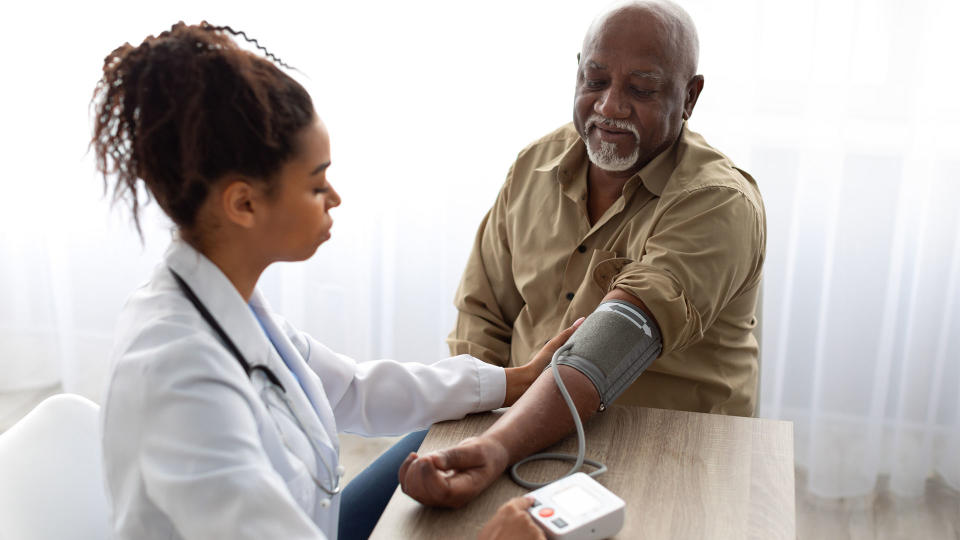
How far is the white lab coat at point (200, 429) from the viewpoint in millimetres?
888

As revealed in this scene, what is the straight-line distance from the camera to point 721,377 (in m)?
1.55

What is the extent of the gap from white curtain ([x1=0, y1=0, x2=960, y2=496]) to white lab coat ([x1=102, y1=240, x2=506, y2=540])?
4.68 feet

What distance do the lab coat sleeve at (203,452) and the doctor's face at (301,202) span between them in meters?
0.16

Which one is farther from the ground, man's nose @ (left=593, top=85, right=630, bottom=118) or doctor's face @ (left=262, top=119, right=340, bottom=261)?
man's nose @ (left=593, top=85, right=630, bottom=118)

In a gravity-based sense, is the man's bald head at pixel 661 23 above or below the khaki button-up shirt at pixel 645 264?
above

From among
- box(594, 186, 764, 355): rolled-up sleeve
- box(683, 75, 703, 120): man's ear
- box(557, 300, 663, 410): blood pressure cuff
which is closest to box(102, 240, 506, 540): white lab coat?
box(557, 300, 663, 410): blood pressure cuff

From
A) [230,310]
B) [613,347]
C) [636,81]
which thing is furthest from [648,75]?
[230,310]

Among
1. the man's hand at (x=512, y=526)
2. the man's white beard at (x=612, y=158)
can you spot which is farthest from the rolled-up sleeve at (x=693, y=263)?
the man's hand at (x=512, y=526)

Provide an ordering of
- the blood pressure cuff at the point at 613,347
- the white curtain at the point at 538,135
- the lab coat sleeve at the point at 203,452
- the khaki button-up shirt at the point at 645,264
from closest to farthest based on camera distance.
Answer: the lab coat sleeve at the point at 203,452, the blood pressure cuff at the point at 613,347, the khaki button-up shirt at the point at 645,264, the white curtain at the point at 538,135

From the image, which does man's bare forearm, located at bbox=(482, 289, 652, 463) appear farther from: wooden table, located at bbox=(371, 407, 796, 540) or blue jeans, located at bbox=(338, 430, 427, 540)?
blue jeans, located at bbox=(338, 430, 427, 540)

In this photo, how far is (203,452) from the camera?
0.89 m

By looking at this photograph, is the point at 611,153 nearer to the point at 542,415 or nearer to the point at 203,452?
the point at 542,415

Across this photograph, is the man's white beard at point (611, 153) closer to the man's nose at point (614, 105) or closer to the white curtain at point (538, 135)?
the man's nose at point (614, 105)

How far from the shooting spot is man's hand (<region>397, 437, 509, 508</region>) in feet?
3.48
